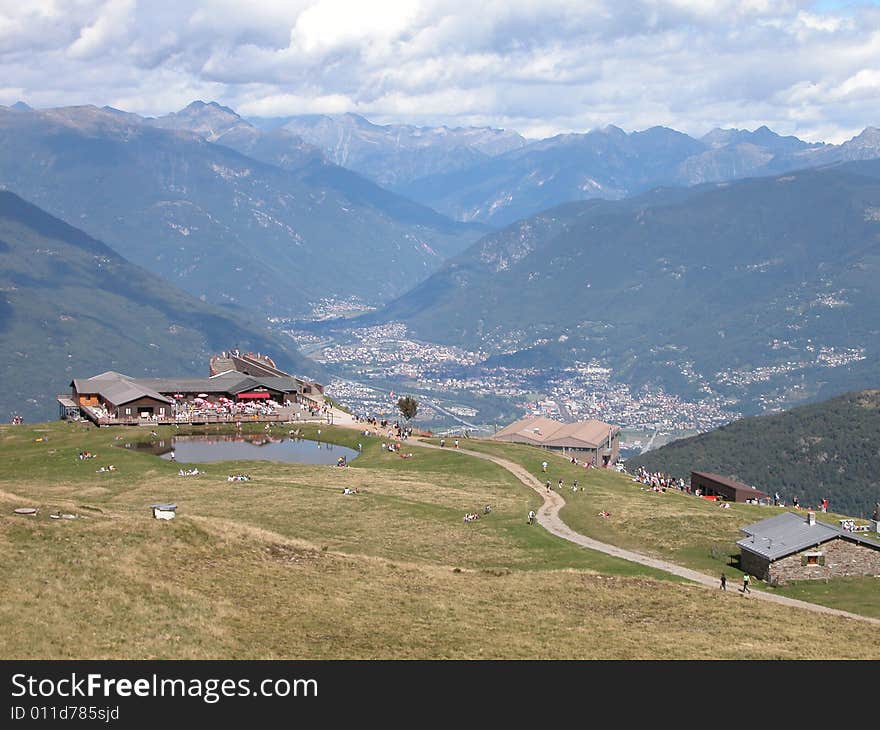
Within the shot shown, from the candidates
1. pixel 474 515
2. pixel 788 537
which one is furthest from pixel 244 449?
pixel 788 537

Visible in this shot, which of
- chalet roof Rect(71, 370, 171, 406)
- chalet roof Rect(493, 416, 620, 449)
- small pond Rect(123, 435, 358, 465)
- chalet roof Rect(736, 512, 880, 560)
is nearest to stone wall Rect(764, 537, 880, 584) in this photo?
chalet roof Rect(736, 512, 880, 560)

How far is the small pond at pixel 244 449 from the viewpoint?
5300 inches

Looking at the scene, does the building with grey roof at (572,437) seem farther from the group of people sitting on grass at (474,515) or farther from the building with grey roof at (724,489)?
the group of people sitting on grass at (474,515)

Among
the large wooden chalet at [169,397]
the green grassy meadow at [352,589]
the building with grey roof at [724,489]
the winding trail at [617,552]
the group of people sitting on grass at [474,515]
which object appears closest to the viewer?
the green grassy meadow at [352,589]

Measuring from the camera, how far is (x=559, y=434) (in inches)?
7436

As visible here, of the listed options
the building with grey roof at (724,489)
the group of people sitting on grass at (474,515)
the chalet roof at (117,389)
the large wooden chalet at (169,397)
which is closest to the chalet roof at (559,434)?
the large wooden chalet at (169,397)

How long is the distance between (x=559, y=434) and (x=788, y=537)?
108480 mm

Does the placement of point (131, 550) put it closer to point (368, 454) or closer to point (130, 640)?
point (130, 640)

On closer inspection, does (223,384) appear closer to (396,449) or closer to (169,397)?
(169,397)

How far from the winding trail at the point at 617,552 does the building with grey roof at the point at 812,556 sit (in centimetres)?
385

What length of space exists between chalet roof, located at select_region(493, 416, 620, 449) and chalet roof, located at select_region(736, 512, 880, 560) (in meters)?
94.5

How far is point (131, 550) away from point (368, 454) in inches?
3147

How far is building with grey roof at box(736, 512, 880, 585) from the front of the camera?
77.6m

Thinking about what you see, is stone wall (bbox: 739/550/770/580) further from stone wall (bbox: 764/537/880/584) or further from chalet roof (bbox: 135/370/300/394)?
chalet roof (bbox: 135/370/300/394)
